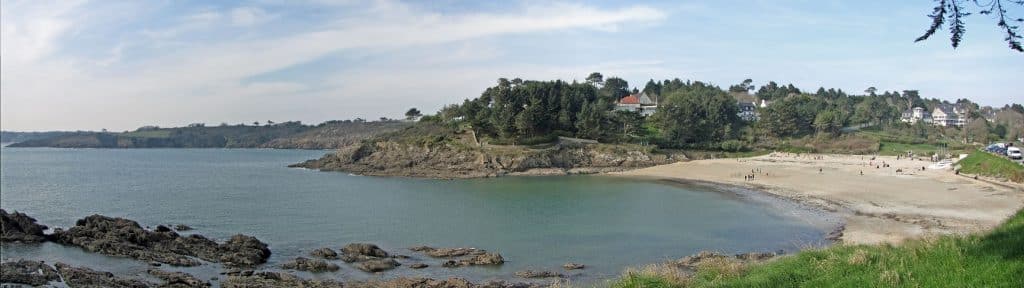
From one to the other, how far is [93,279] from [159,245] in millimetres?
5341

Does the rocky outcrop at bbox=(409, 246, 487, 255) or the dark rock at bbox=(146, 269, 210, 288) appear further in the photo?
the rocky outcrop at bbox=(409, 246, 487, 255)

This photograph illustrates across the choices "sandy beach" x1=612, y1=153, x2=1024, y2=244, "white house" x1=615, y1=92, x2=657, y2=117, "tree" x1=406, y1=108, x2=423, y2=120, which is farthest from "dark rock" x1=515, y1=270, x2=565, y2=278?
"tree" x1=406, y1=108, x2=423, y2=120

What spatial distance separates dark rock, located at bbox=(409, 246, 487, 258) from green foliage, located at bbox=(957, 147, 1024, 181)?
3674 cm

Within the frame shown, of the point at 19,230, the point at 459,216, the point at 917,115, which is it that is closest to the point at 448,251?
the point at 459,216

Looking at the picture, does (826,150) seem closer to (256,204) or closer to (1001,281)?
(256,204)

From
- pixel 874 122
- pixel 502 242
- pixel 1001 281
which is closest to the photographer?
pixel 1001 281

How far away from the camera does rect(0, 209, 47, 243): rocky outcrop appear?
27.6 meters

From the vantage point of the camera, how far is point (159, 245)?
26.2m

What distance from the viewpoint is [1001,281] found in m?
7.66

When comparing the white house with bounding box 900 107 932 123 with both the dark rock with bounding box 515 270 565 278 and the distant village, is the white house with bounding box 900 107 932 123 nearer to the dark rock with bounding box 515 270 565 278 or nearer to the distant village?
the distant village

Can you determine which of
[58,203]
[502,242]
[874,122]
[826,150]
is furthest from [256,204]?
[874,122]

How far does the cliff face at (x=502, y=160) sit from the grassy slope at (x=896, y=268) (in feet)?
170

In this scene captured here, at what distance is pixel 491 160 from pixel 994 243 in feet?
190

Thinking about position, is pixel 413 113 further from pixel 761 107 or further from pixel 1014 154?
pixel 1014 154
